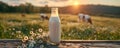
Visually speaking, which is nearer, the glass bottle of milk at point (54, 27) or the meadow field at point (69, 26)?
the glass bottle of milk at point (54, 27)

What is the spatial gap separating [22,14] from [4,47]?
3.85 ft

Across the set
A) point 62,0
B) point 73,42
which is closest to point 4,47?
point 73,42

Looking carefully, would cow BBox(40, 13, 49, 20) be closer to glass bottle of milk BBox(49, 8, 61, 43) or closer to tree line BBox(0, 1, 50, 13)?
tree line BBox(0, 1, 50, 13)

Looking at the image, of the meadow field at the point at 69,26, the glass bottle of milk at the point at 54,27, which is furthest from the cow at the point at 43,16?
the glass bottle of milk at the point at 54,27

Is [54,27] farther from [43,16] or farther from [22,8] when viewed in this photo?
[22,8]

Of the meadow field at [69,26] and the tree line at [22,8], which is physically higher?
the tree line at [22,8]

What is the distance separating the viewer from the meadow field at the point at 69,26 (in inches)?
173

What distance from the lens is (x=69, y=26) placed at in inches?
176

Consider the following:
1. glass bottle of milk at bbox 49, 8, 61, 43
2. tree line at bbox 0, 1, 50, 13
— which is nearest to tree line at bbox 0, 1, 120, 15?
tree line at bbox 0, 1, 50, 13

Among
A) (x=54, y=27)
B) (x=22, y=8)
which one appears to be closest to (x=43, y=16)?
(x=22, y=8)

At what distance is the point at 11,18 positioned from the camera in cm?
445

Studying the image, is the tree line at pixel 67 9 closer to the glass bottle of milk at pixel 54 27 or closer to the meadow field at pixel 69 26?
the meadow field at pixel 69 26

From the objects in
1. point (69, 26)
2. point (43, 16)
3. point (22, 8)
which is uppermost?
point (22, 8)

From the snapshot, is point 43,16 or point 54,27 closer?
point 54,27
